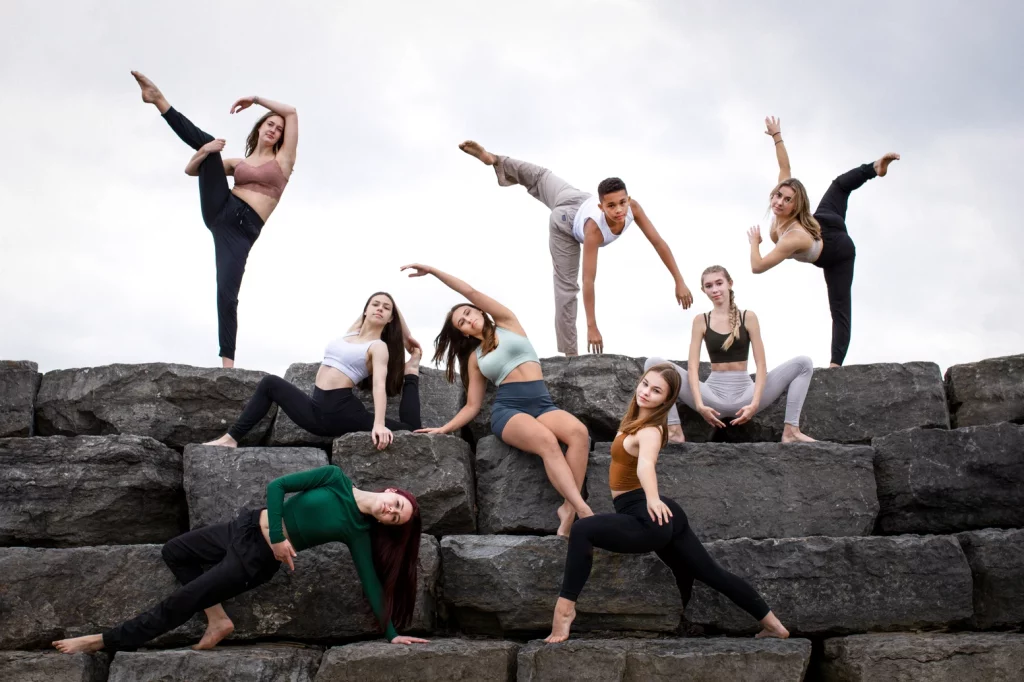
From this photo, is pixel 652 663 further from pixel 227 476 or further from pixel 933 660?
pixel 227 476

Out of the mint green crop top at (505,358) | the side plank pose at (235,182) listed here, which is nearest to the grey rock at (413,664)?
the mint green crop top at (505,358)

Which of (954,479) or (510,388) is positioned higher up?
(510,388)

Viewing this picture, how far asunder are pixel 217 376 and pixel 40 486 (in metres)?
1.26

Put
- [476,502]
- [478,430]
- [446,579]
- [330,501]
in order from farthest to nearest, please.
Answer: [478,430] < [476,502] < [446,579] < [330,501]

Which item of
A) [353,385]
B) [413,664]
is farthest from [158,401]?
[413,664]

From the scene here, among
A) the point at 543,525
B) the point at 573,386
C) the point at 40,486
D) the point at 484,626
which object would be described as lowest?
the point at 484,626

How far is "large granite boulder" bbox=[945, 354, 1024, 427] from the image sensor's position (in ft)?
22.7

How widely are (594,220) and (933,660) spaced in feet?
11.2

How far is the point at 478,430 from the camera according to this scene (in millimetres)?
6766

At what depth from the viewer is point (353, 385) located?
21.1 ft

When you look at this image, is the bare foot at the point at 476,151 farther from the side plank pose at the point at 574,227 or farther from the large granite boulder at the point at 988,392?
the large granite boulder at the point at 988,392

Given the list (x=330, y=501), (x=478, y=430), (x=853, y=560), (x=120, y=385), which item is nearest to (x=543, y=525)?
(x=478, y=430)

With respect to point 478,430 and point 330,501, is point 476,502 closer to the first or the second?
point 478,430

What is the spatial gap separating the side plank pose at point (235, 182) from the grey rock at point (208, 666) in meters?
2.09
